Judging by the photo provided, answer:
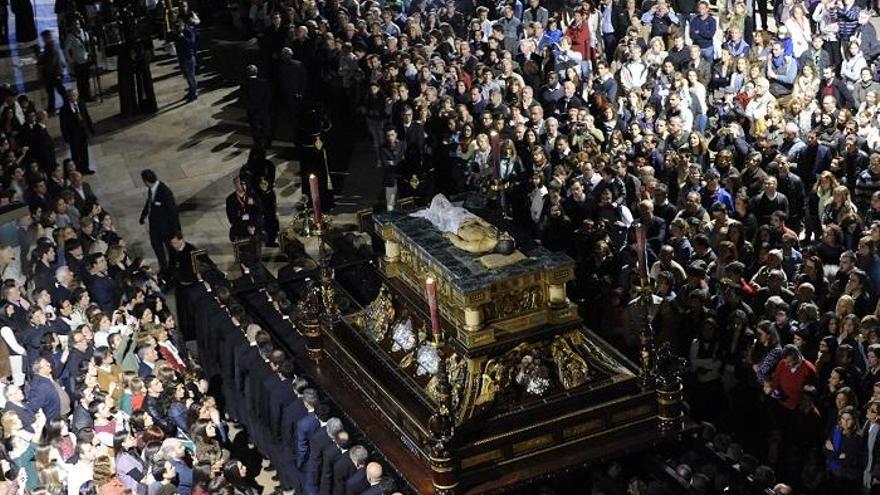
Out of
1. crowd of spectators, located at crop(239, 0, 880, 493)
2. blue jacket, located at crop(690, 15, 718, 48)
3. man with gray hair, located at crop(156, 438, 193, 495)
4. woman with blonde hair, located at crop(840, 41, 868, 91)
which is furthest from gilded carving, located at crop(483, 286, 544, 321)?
blue jacket, located at crop(690, 15, 718, 48)

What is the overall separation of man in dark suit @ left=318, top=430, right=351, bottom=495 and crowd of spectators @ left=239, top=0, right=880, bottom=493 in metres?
3.39

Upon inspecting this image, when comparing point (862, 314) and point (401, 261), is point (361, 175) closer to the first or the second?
point (401, 261)

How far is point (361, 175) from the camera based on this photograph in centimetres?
2777

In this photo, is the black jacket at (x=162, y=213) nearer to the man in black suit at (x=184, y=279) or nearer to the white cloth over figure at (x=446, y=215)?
the man in black suit at (x=184, y=279)

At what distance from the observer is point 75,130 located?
2727 centimetres

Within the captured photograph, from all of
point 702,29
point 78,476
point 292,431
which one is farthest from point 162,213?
point 702,29

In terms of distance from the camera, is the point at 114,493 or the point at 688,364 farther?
the point at 688,364

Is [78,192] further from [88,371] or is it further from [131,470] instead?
[131,470]

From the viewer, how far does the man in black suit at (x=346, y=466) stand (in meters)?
16.7

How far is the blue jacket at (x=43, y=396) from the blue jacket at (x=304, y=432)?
10.0 feet

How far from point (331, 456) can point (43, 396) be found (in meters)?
3.86

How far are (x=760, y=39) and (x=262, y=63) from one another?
10862mm

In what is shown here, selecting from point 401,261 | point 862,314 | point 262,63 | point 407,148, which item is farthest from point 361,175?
point 862,314

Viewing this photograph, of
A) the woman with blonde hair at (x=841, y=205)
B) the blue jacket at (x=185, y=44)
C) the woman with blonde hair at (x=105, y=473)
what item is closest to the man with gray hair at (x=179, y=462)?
the woman with blonde hair at (x=105, y=473)
